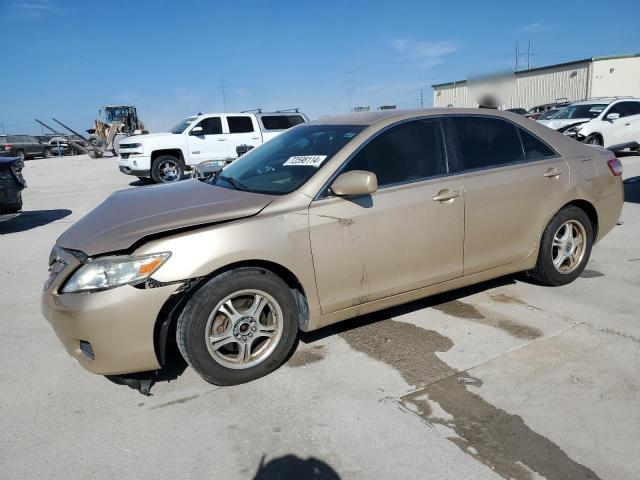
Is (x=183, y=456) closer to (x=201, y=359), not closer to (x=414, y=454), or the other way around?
(x=201, y=359)

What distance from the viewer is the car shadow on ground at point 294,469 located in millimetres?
2365

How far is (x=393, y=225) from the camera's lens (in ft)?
11.4

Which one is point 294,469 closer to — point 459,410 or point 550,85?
point 459,410

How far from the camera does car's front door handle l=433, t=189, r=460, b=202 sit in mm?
3654

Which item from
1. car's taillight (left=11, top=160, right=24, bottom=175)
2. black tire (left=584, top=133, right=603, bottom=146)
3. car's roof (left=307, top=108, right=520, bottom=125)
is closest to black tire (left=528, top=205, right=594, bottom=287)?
car's roof (left=307, top=108, right=520, bottom=125)

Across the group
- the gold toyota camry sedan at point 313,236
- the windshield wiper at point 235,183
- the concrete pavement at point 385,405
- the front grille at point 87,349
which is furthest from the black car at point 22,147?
the front grille at point 87,349

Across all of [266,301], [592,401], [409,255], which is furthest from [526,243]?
[266,301]

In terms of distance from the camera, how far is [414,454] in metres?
2.47

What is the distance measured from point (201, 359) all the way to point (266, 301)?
0.52 metres

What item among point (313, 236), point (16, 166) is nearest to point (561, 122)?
point (16, 166)

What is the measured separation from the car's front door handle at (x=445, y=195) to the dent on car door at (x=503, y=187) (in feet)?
0.40

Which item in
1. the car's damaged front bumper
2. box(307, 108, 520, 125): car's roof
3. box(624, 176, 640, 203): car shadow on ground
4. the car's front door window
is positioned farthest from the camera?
the car's front door window

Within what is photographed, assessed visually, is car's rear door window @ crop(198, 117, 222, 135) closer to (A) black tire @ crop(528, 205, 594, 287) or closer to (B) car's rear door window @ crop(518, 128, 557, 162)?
(B) car's rear door window @ crop(518, 128, 557, 162)

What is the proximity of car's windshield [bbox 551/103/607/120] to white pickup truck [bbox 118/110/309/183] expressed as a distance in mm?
8030
